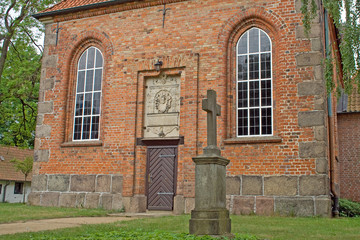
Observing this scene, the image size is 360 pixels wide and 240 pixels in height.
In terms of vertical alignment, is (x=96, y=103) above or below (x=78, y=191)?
above

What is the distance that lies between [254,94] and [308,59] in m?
1.91

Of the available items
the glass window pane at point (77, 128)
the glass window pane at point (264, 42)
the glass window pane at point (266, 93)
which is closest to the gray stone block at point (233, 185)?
the glass window pane at point (266, 93)

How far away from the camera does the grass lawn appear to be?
7031 mm

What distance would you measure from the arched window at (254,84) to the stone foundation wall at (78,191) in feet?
14.9

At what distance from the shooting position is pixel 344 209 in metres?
12.8

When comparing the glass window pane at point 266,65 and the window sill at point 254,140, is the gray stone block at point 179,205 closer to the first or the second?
the window sill at point 254,140

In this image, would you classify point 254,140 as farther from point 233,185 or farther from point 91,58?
point 91,58

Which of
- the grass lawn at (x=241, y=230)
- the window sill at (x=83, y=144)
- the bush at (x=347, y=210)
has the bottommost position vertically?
the grass lawn at (x=241, y=230)

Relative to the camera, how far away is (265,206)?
38.4 ft

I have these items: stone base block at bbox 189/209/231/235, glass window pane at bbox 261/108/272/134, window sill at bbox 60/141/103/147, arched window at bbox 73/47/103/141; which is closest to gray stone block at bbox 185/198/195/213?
glass window pane at bbox 261/108/272/134

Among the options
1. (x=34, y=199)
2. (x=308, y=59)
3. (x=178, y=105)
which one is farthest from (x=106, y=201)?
(x=308, y=59)

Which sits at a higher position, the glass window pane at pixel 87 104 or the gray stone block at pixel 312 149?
the glass window pane at pixel 87 104

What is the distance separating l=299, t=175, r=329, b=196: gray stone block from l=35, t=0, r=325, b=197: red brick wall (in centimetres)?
20

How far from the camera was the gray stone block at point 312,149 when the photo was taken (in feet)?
37.4
